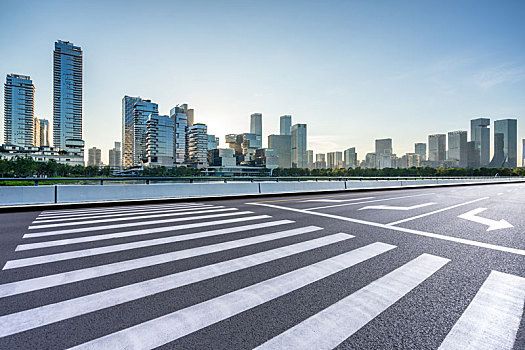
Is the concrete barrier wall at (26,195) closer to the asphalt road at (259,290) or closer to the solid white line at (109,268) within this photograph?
the asphalt road at (259,290)

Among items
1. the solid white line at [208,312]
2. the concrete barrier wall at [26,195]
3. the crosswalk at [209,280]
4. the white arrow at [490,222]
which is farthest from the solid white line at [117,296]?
→ the concrete barrier wall at [26,195]

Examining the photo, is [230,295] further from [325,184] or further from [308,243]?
[325,184]

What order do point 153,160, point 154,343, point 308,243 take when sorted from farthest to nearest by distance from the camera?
point 153,160
point 308,243
point 154,343

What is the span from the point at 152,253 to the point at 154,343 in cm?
282

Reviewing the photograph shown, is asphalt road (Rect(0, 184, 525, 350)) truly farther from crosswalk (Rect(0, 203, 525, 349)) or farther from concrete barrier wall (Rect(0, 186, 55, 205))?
concrete barrier wall (Rect(0, 186, 55, 205))

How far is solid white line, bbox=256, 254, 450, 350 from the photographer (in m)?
2.52

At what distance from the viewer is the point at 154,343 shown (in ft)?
8.18

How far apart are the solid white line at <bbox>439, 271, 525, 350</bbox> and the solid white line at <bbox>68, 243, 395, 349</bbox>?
164 centimetres

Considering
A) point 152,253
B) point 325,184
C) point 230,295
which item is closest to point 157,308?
point 230,295

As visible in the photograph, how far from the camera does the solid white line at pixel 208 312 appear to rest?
253cm

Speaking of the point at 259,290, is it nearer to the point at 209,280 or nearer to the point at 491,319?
the point at 209,280

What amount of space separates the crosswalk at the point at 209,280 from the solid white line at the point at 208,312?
0.01 m

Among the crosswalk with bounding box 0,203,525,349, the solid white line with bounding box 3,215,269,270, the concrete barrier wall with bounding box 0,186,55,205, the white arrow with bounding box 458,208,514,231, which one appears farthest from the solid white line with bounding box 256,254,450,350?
the concrete barrier wall with bounding box 0,186,55,205

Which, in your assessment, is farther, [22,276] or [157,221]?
[157,221]
